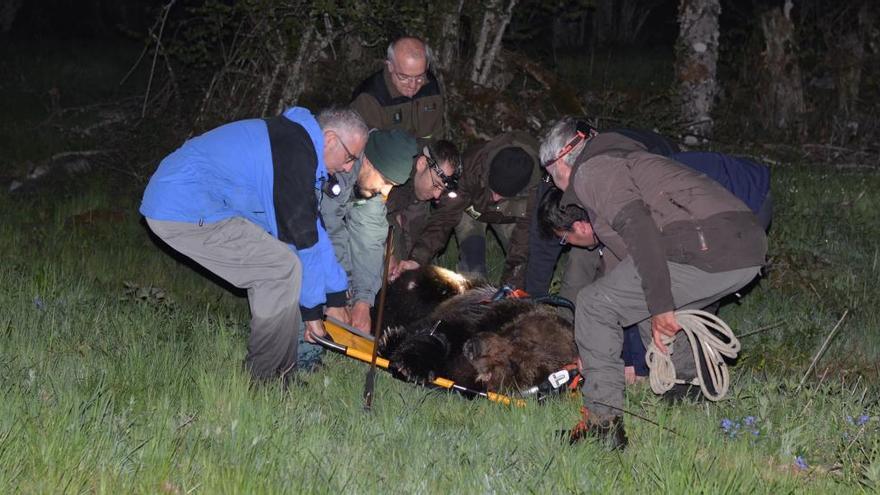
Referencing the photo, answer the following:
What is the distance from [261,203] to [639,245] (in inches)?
84.2

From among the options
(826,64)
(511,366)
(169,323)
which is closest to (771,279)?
(511,366)

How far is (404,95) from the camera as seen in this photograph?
8039mm

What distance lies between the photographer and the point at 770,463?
4.94m

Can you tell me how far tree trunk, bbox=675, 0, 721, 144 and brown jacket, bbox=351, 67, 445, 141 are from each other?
5.50 meters

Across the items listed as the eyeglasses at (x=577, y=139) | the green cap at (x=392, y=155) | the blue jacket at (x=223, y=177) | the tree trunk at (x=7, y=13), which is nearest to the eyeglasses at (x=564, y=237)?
the eyeglasses at (x=577, y=139)

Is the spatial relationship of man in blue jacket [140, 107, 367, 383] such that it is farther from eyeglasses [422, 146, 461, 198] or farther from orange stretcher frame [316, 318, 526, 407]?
eyeglasses [422, 146, 461, 198]

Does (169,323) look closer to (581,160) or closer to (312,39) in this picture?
(581,160)

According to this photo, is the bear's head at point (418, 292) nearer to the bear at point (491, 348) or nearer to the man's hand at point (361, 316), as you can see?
the man's hand at point (361, 316)

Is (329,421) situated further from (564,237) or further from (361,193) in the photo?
(361,193)

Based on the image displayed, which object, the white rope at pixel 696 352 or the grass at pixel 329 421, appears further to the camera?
the white rope at pixel 696 352

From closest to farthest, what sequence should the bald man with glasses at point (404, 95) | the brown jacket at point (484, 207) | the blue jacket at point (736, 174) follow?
the blue jacket at point (736, 174)
the brown jacket at point (484, 207)
the bald man with glasses at point (404, 95)

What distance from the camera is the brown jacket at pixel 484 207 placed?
304 inches

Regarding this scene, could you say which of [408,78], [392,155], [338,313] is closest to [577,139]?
[392,155]

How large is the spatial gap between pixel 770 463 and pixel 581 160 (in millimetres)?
1687
